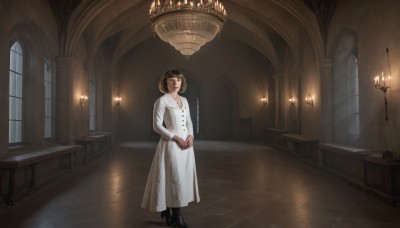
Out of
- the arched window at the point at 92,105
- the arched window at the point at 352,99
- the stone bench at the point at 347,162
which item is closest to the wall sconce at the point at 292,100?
the arched window at the point at 352,99

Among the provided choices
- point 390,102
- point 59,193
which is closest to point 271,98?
point 390,102

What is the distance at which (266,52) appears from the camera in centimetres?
1614

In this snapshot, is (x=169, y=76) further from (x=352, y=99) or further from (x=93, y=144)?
(x=93, y=144)

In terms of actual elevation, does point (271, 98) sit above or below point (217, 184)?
above

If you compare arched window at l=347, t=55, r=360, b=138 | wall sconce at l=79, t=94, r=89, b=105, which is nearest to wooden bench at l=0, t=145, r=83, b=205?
wall sconce at l=79, t=94, r=89, b=105

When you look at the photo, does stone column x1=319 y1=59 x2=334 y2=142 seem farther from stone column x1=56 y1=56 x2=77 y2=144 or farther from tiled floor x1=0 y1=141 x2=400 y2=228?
stone column x1=56 y1=56 x2=77 y2=144

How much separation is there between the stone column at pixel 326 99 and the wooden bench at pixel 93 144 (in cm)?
698

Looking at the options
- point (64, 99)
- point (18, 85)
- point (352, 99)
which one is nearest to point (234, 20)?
point (352, 99)

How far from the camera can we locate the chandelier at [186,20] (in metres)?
7.02

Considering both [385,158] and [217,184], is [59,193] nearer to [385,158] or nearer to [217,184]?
[217,184]

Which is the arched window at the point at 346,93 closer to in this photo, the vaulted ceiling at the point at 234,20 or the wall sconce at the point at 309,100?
the vaulted ceiling at the point at 234,20

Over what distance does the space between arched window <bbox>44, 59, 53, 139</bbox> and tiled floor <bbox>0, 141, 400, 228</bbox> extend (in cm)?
198

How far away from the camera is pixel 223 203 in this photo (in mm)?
5086

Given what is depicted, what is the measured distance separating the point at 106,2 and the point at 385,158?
8.37m
